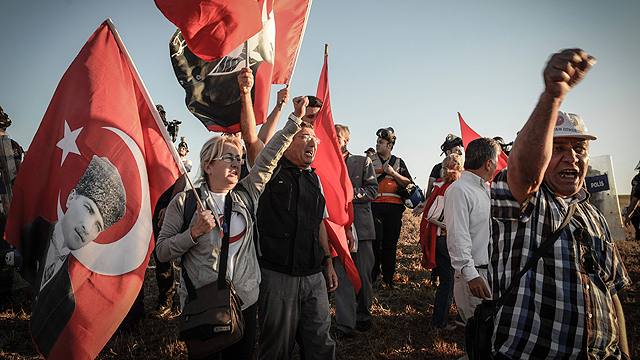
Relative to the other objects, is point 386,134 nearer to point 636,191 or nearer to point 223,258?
point 223,258

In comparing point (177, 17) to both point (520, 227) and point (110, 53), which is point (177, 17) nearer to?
point (110, 53)

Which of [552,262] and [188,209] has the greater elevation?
[188,209]

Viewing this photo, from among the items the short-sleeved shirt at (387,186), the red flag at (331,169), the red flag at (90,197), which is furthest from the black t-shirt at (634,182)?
the red flag at (90,197)

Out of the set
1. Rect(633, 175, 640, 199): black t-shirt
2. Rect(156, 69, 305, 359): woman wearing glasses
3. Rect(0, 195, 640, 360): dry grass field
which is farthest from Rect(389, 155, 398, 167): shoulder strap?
Rect(633, 175, 640, 199): black t-shirt

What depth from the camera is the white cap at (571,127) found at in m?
1.90

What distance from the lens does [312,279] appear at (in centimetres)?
312

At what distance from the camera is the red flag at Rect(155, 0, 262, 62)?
309 centimetres

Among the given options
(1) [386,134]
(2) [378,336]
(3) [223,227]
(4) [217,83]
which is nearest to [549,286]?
(3) [223,227]

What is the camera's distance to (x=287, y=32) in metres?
4.54

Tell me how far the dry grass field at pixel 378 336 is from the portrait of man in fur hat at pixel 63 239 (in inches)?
73.8

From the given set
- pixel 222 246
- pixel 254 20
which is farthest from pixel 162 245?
pixel 254 20

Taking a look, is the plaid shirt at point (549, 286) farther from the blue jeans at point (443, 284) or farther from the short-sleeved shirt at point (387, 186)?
the short-sleeved shirt at point (387, 186)

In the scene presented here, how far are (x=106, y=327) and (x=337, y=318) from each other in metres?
2.78

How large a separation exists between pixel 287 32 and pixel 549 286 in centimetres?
396
